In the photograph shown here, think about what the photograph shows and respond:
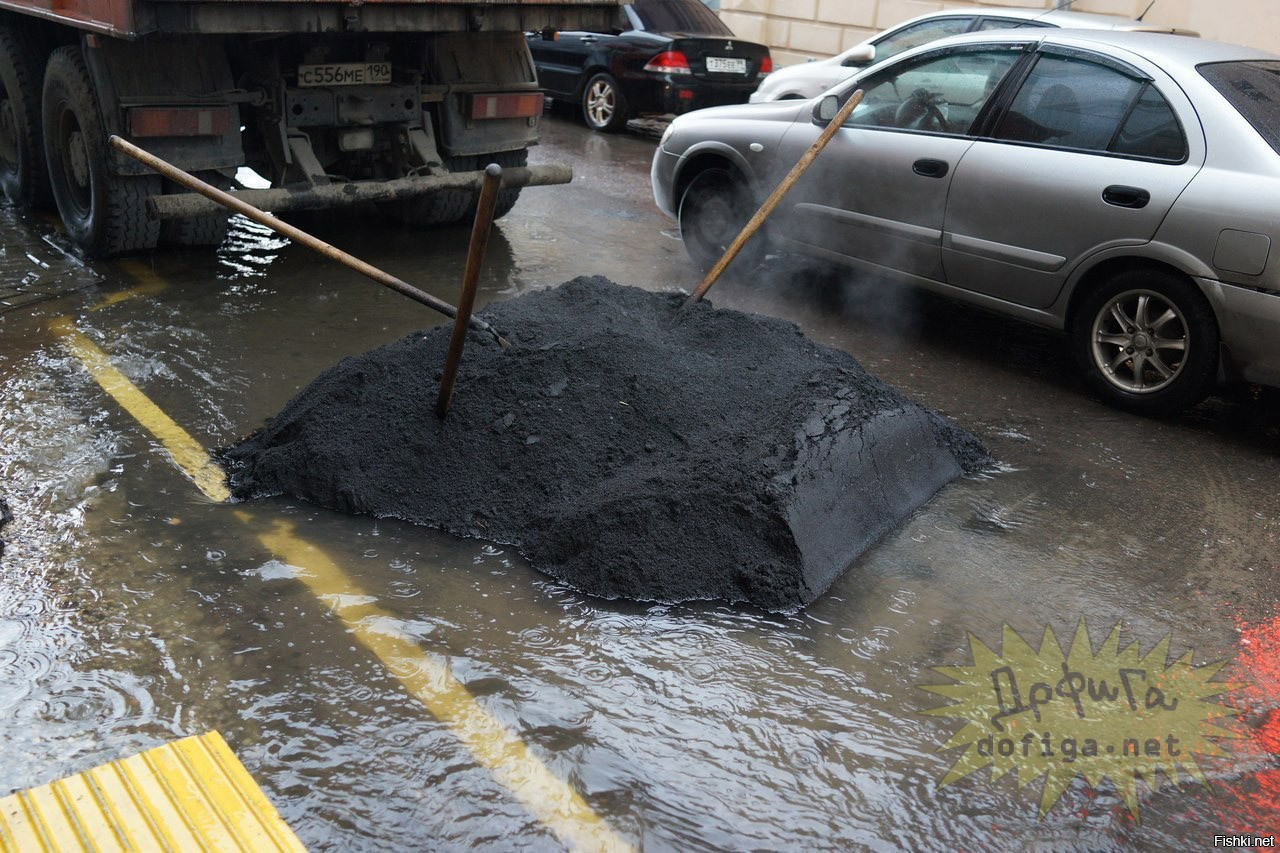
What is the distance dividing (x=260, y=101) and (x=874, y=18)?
11657mm

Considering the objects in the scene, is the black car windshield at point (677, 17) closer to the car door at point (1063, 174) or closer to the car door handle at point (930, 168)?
the car door handle at point (930, 168)

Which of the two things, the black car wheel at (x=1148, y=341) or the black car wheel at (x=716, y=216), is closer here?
the black car wheel at (x=1148, y=341)

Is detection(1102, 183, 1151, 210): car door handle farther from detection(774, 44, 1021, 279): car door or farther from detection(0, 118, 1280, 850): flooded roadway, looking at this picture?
detection(0, 118, 1280, 850): flooded roadway

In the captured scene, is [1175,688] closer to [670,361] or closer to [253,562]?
[670,361]

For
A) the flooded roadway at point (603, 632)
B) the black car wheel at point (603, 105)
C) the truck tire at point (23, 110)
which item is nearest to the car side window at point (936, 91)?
the flooded roadway at point (603, 632)

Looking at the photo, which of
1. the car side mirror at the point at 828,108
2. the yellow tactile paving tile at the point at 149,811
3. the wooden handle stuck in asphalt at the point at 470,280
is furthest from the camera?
the car side mirror at the point at 828,108

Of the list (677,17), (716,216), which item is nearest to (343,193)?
(716,216)

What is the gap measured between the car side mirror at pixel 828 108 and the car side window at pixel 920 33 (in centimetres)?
343

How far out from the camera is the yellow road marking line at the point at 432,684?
8.97ft

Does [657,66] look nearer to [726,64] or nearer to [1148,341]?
[726,64]

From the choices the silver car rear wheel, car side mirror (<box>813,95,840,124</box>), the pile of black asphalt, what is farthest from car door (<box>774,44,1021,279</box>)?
the pile of black asphalt

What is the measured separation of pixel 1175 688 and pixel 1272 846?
68 centimetres

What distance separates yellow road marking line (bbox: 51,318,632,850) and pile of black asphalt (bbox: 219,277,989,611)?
25cm

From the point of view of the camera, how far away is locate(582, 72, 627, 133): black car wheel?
1285 cm
